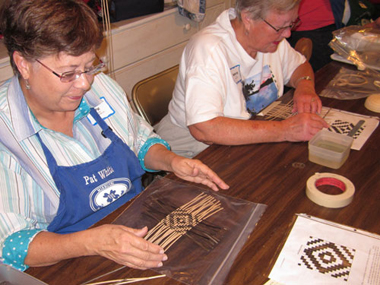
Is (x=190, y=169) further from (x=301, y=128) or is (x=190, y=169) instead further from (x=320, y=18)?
(x=320, y=18)

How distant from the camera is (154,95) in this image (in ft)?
6.30

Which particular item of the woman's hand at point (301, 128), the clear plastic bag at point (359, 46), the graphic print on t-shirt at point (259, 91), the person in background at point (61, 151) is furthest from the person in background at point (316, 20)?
the person in background at point (61, 151)

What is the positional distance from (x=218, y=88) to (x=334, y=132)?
499 millimetres

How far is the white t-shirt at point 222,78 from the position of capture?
154 centimetres

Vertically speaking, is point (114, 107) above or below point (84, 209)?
above

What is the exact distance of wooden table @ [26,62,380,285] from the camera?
95 cm

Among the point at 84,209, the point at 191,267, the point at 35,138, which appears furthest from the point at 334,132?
the point at 35,138

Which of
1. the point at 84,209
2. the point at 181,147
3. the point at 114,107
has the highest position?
the point at 114,107

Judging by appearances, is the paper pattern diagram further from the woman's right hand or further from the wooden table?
the woman's right hand

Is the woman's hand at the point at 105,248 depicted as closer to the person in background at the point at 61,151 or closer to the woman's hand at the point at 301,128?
the person in background at the point at 61,151

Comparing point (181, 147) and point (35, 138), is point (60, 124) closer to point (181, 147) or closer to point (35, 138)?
point (35, 138)

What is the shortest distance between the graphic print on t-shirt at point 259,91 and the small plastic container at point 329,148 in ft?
1.48

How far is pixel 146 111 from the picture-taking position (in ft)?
6.18

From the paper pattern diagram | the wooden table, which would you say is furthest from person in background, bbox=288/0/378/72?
the wooden table
